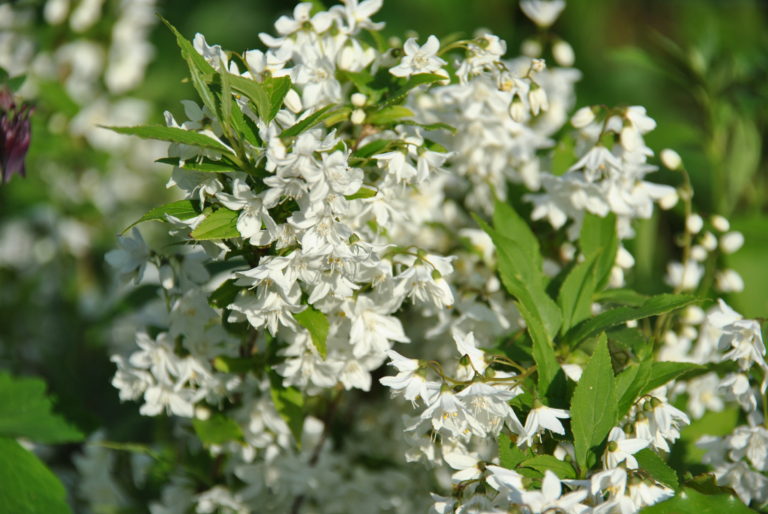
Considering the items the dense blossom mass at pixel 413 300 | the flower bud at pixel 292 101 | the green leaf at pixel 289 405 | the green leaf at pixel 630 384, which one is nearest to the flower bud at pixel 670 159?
the dense blossom mass at pixel 413 300

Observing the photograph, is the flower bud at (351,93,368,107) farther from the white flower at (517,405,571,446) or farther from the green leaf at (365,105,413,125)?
the white flower at (517,405,571,446)

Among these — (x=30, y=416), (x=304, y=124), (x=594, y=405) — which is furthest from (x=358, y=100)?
(x=30, y=416)

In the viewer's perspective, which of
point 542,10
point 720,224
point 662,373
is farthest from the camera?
point 542,10

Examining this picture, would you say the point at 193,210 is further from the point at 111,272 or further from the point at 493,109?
the point at 111,272

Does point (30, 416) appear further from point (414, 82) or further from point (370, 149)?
point (414, 82)

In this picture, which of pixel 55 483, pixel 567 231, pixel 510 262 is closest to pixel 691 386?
pixel 567 231

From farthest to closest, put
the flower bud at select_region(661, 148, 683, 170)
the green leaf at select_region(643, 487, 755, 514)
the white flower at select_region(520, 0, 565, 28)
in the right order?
the white flower at select_region(520, 0, 565, 28)
the flower bud at select_region(661, 148, 683, 170)
the green leaf at select_region(643, 487, 755, 514)

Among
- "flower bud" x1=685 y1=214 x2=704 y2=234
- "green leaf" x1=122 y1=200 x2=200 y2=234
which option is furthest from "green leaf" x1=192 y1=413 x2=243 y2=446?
"flower bud" x1=685 y1=214 x2=704 y2=234
